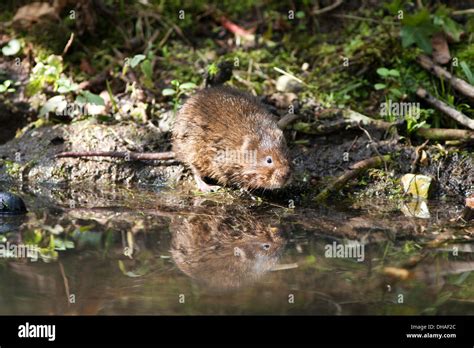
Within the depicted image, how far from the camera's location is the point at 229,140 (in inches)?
264

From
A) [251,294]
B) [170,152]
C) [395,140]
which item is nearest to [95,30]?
[170,152]

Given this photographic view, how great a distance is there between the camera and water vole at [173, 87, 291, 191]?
6.41m

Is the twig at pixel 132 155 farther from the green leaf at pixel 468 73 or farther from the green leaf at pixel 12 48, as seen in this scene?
the green leaf at pixel 468 73

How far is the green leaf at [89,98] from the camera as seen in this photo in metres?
7.38

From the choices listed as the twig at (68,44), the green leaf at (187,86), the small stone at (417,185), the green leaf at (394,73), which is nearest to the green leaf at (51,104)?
the twig at (68,44)

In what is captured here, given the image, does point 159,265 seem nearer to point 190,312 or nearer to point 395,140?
point 190,312

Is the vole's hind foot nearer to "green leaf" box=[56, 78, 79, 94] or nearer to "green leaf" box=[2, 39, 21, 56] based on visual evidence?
"green leaf" box=[56, 78, 79, 94]

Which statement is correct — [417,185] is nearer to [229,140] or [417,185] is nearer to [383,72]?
[383,72]

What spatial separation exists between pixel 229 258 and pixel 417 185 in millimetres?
2492

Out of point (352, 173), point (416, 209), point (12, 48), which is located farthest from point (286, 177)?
point (12, 48)

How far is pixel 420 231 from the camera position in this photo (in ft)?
17.9

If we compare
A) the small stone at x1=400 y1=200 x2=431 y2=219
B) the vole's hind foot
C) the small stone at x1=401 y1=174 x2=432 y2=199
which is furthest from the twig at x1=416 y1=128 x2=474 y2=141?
the vole's hind foot

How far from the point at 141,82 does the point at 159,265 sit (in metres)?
3.85

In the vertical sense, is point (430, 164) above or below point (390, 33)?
below
